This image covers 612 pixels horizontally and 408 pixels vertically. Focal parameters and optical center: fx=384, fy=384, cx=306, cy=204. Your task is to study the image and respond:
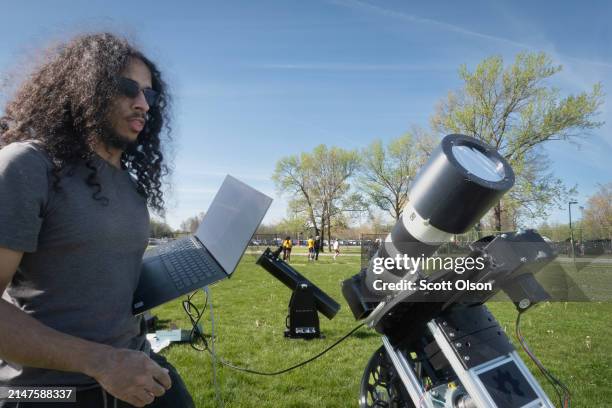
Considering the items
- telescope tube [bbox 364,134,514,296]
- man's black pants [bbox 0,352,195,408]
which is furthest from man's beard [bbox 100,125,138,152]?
telescope tube [bbox 364,134,514,296]

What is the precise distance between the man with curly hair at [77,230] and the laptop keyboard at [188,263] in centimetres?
28

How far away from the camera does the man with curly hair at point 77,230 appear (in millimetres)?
1117

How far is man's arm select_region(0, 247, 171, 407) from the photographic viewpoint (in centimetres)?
110

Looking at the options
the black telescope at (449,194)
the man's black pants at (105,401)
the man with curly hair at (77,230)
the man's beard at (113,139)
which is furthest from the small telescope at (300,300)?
the man's beard at (113,139)

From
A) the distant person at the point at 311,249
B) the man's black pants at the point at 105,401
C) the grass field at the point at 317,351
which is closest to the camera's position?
the man's black pants at the point at 105,401

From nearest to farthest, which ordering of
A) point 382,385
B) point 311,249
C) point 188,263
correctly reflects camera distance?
1. point 188,263
2. point 382,385
3. point 311,249

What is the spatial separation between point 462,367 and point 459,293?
314mm

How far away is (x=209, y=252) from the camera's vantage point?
7.39ft

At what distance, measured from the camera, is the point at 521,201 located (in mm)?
25844

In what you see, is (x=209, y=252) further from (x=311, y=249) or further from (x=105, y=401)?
(x=311, y=249)

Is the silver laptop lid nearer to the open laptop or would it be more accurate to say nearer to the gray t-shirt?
the open laptop

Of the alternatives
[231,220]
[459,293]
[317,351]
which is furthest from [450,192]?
[317,351]

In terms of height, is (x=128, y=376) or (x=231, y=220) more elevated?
(x=231, y=220)

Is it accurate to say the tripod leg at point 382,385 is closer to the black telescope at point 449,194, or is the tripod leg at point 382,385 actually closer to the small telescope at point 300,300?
the black telescope at point 449,194
